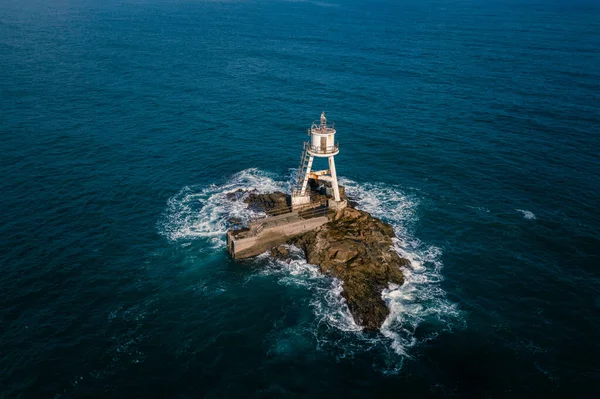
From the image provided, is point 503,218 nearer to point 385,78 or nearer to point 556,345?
point 556,345

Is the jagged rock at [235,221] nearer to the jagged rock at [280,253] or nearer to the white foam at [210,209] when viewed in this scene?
the white foam at [210,209]

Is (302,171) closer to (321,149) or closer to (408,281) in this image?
(321,149)

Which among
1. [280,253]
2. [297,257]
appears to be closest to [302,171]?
[280,253]

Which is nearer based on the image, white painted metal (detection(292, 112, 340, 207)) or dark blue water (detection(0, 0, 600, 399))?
dark blue water (detection(0, 0, 600, 399))

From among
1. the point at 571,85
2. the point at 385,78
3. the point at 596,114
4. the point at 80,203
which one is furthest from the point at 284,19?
the point at 80,203

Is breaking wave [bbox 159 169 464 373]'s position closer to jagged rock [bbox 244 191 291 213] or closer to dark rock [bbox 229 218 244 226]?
dark rock [bbox 229 218 244 226]

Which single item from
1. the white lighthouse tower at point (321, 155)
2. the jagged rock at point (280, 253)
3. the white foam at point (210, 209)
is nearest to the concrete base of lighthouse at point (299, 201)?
the white lighthouse tower at point (321, 155)

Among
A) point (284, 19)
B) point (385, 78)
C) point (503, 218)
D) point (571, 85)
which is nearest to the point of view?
point (503, 218)

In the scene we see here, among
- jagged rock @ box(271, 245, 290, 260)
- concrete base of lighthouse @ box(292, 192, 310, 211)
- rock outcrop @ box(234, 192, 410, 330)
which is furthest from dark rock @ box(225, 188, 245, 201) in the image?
jagged rock @ box(271, 245, 290, 260)
